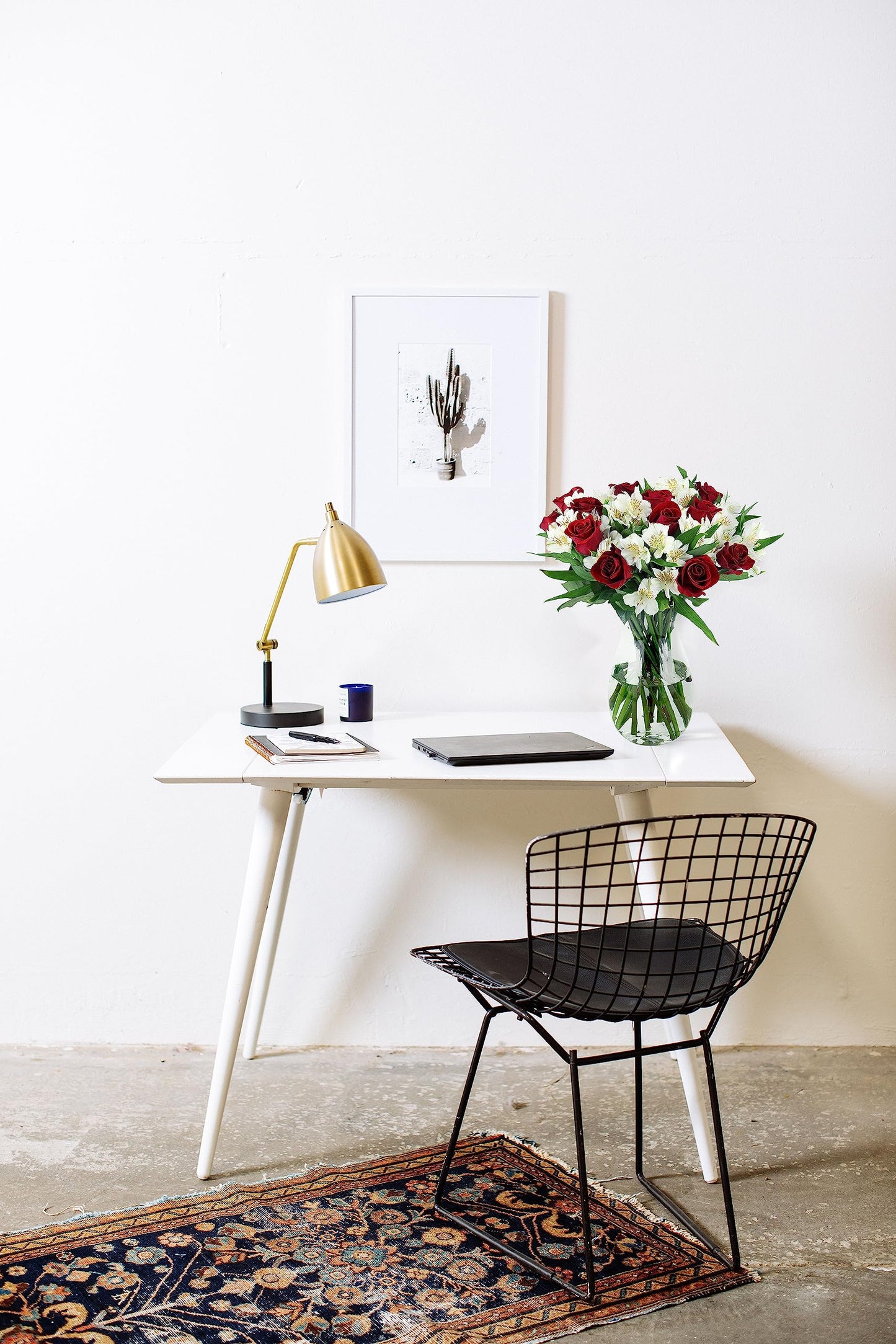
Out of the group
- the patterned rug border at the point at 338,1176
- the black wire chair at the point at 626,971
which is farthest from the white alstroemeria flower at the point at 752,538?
the patterned rug border at the point at 338,1176

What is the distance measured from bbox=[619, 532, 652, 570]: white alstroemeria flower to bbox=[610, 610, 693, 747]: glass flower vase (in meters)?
0.14

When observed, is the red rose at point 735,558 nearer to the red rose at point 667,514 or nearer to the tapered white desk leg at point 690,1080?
the red rose at point 667,514

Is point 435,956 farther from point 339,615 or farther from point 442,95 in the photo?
point 442,95

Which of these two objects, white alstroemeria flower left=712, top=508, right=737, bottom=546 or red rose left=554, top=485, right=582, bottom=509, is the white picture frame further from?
white alstroemeria flower left=712, top=508, right=737, bottom=546

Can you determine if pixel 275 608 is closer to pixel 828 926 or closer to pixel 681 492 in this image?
pixel 681 492

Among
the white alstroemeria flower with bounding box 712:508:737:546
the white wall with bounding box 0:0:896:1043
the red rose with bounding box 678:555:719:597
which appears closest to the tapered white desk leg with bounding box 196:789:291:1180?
the white wall with bounding box 0:0:896:1043

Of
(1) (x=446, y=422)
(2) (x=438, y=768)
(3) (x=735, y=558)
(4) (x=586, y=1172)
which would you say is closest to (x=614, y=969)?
(4) (x=586, y=1172)

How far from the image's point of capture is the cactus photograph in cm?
270

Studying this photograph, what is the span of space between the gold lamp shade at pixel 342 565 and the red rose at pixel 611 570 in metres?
0.42

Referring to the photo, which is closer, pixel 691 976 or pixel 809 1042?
pixel 691 976

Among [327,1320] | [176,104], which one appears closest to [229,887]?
[327,1320]

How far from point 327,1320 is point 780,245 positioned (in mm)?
2306

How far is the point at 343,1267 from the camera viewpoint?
1.90 meters

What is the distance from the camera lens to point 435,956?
198 cm
